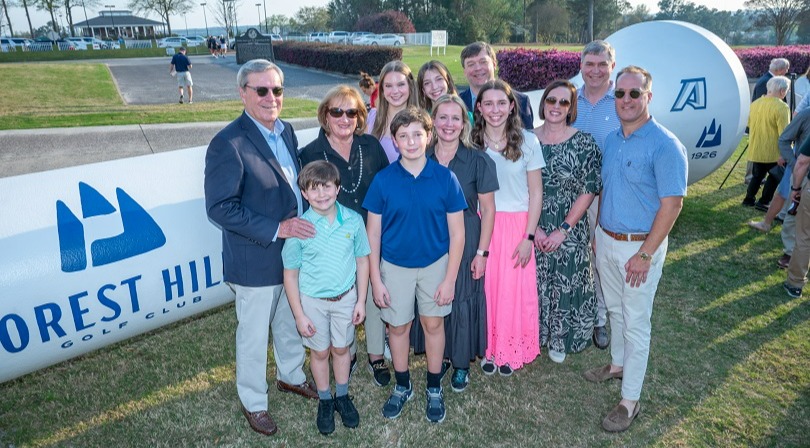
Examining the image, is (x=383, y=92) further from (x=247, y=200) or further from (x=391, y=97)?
(x=247, y=200)

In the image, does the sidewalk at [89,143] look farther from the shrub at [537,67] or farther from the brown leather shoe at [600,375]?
the brown leather shoe at [600,375]

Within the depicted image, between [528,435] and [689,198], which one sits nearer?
[528,435]

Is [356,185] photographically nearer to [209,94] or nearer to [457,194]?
[457,194]

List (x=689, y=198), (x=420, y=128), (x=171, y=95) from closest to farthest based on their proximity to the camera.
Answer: (x=420, y=128), (x=689, y=198), (x=171, y=95)

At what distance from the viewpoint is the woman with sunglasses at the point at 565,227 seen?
3592mm

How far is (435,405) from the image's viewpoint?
140 inches

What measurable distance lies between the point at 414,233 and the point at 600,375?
76.2 inches

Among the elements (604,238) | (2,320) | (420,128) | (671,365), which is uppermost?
(420,128)

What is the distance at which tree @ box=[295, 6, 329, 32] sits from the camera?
270 feet

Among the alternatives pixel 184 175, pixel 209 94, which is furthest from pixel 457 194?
pixel 209 94

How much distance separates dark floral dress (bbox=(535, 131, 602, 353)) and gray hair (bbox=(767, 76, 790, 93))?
491 cm

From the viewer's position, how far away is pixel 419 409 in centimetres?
368

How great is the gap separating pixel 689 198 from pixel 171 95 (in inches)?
652

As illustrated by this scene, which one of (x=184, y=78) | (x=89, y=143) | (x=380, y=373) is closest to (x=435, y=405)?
(x=380, y=373)
